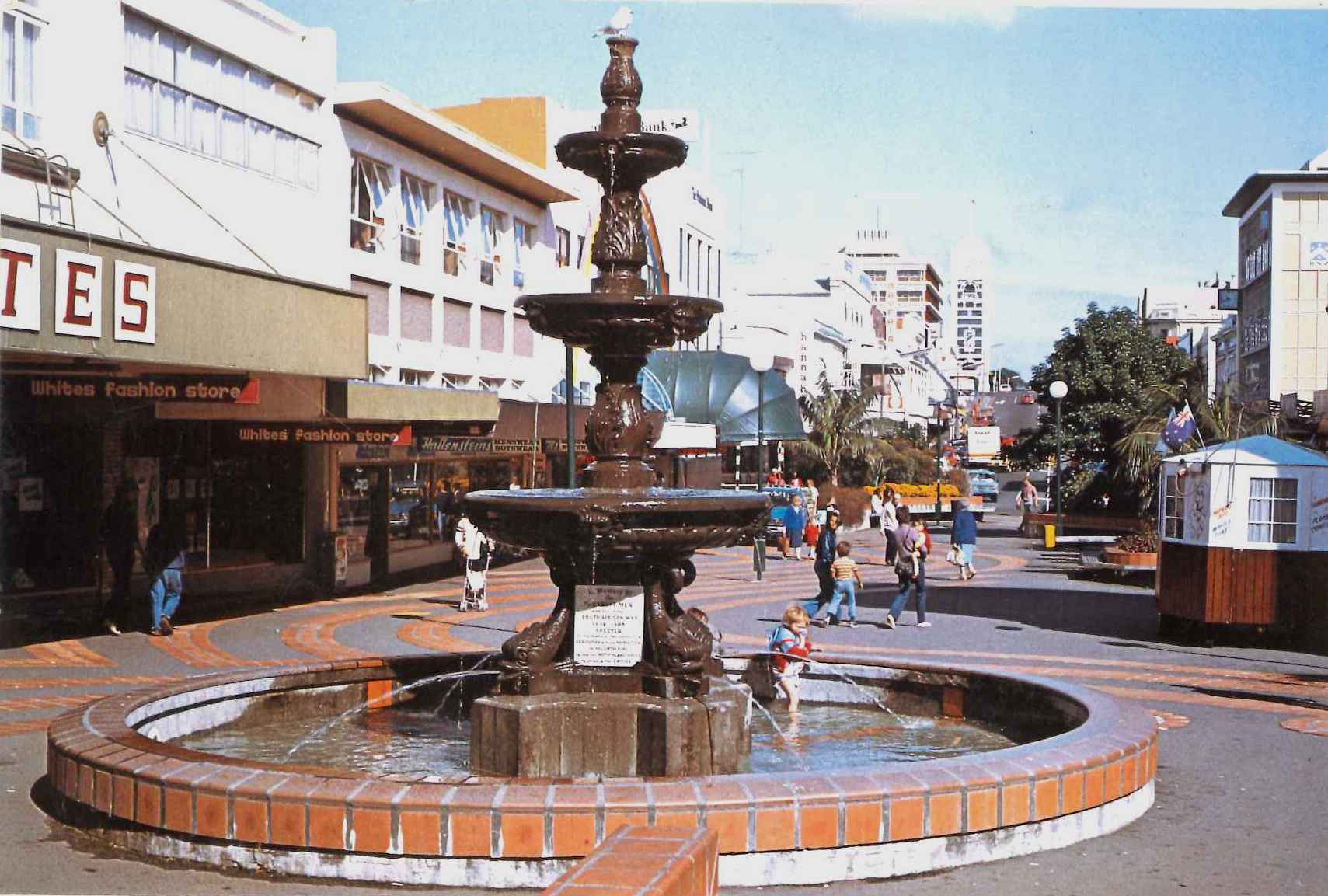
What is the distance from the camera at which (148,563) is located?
63.9ft

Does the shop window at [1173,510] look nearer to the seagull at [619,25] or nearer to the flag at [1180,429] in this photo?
the flag at [1180,429]

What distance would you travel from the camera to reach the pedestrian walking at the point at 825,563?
69.2ft

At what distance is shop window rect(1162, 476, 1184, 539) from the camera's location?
20.0 m

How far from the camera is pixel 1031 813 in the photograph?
765 cm

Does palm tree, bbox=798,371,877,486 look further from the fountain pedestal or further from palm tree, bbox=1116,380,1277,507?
the fountain pedestal

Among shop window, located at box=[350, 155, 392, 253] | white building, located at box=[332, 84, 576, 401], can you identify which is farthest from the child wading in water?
shop window, located at box=[350, 155, 392, 253]

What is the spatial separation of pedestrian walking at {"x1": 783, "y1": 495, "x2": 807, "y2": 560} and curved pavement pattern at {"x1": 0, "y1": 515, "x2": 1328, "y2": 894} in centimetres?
481

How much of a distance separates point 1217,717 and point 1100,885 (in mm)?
6216

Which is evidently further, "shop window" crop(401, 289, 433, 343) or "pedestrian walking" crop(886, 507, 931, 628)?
"shop window" crop(401, 289, 433, 343)

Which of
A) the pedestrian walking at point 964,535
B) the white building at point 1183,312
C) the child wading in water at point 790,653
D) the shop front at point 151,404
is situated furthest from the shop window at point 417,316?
the white building at point 1183,312

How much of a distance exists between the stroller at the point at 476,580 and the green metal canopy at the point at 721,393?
2586 centimetres

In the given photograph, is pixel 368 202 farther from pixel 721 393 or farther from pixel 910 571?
pixel 721 393

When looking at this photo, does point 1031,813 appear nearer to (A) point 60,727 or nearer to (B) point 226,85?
(A) point 60,727

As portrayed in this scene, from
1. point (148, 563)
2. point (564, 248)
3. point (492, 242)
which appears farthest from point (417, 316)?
point (148, 563)
